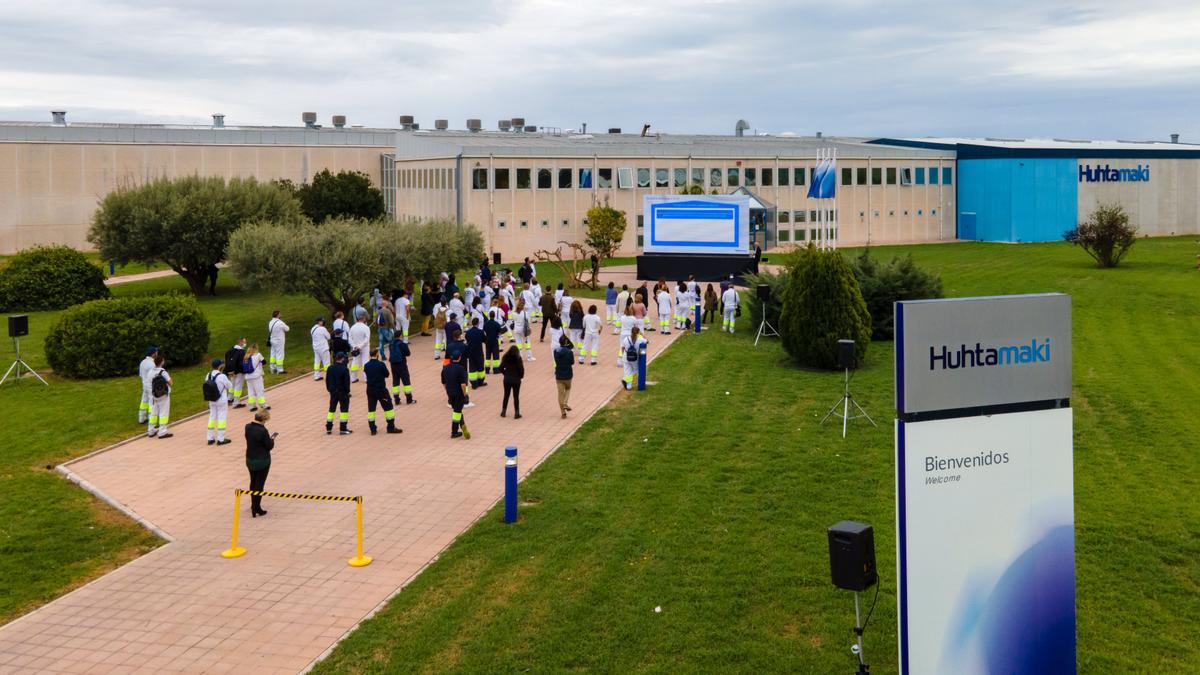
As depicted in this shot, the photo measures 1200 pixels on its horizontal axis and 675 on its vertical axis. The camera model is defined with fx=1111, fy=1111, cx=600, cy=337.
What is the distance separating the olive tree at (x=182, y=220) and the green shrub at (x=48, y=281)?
1699 millimetres

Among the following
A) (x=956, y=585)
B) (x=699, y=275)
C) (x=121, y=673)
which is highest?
(x=699, y=275)

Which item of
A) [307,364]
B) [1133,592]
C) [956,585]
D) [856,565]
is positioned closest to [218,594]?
[856,565]

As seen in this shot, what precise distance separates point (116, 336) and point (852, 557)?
21.4m

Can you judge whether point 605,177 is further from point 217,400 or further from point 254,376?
point 217,400

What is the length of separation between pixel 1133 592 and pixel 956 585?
4058mm

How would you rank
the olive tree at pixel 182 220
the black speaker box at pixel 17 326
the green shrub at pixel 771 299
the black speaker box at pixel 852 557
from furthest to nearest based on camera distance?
the olive tree at pixel 182 220 → the green shrub at pixel 771 299 → the black speaker box at pixel 17 326 → the black speaker box at pixel 852 557

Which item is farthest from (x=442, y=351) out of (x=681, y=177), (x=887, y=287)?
(x=681, y=177)

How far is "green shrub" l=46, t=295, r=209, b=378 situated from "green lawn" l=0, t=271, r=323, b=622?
0.35 m

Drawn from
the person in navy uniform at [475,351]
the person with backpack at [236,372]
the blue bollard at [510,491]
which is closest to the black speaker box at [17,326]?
the person with backpack at [236,372]

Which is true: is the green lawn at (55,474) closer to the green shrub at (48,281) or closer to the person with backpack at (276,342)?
the person with backpack at (276,342)

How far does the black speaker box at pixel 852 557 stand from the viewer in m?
9.06

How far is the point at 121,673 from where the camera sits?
1000cm

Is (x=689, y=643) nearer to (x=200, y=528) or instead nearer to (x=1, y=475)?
(x=200, y=528)

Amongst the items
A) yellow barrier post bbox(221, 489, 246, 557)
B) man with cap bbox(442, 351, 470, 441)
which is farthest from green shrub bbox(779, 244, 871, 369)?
yellow barrier post bbox(221, 489, 246, 557)
